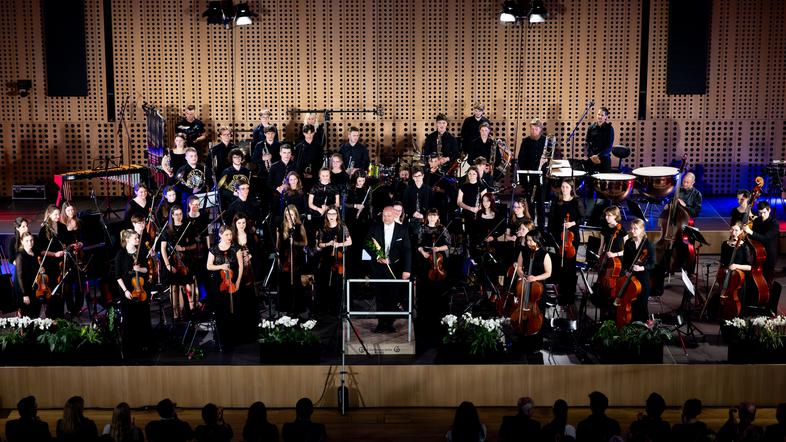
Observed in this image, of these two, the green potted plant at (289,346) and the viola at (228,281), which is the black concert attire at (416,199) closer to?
the viola at (228,281)

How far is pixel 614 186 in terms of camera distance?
500 inches

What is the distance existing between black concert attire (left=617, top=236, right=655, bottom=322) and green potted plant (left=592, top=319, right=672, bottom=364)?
0.62 m

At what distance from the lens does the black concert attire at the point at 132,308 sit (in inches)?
400

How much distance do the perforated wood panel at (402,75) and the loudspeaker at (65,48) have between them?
0.42 ft

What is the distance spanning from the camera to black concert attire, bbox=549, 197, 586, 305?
11.7 m

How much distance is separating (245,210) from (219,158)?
2.02 meters

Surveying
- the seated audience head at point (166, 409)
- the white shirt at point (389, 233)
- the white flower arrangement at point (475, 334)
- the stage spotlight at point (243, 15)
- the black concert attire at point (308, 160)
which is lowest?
the seated audience head at point (166, 409)

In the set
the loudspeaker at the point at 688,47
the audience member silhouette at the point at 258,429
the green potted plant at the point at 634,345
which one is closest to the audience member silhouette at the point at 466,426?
the audience member silhouette at the point at 258,429

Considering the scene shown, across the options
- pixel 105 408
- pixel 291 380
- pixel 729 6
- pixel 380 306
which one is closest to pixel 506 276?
pixel 380 306

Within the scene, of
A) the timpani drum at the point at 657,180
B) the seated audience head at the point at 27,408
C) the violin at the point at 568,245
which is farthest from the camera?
the timpani drum at the point at 657,180

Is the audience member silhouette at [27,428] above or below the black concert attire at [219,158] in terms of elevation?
below

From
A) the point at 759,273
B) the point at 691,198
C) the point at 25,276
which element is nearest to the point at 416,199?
the point at 691,198

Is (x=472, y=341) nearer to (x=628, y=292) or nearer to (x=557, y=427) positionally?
(x=628, y=292)

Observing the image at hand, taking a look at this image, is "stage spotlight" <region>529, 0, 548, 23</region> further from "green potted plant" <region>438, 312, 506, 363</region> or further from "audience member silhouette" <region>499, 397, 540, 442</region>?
"audience member silhouette" <region>499, 397, 540, 442</region>
